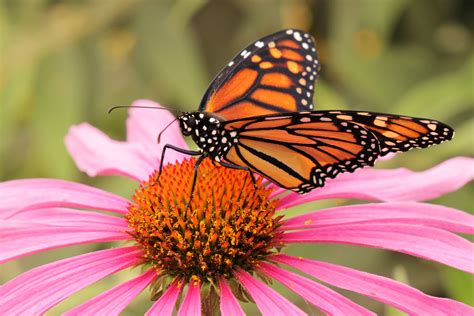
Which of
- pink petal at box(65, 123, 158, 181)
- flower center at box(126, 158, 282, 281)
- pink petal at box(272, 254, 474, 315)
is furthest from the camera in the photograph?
pink petal at box(65, 123, 158, 181)

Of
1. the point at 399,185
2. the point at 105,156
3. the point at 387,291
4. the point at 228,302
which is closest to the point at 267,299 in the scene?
the point at 228,302

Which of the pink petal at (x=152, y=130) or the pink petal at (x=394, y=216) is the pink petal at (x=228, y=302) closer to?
the pink petal at (x=394, y=216)

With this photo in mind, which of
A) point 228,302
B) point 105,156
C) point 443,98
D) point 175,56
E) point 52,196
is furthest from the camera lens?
point 175,56

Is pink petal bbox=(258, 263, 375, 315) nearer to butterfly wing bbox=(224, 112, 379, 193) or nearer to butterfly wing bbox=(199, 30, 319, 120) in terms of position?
butterfly wing bbox=(224, 112, 379, 193)

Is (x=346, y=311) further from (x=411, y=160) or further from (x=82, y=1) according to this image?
(x=82, y=1)

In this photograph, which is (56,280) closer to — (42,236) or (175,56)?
(42,236)

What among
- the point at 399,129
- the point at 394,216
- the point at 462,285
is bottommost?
the point at 462,285

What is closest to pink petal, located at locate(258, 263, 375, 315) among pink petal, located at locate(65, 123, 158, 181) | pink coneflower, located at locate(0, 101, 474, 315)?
pink coneflower, located at locate(0, 101, 474, 315)

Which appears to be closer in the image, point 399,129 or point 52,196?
point 399,129
